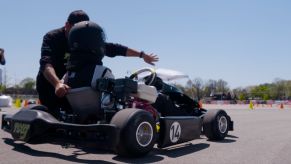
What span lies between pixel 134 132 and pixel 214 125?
89.5 inches

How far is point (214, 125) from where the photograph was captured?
5.71 m

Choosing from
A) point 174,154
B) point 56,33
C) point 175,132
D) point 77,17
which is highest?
point 77,17

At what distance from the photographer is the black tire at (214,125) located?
5.70m

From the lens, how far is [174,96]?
6.19m

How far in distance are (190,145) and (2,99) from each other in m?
23.3

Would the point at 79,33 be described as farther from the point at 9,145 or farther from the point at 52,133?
the point at 9,145

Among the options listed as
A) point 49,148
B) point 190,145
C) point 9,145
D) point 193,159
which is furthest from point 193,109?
point 9,145

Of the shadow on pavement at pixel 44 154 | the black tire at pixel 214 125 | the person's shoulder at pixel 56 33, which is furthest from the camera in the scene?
the black tire at pixel 214 125

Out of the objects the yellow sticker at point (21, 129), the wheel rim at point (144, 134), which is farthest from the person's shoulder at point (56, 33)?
the wheel rim at point (144, 134)

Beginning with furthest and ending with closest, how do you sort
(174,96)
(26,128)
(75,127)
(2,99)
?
1. (2,99)
2. (174,96)
3. (26,128)
4. (75,127)

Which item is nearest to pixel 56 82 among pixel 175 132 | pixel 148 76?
pixel 175 132

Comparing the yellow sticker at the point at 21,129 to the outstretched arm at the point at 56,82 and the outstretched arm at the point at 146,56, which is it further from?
the outstretched arm at the point at 146,56

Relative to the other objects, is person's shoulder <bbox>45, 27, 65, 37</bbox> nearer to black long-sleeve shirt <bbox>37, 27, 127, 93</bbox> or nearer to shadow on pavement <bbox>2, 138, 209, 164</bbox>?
black long-sleeve shirt <bbox>37, 27, 127, 93</bbox>

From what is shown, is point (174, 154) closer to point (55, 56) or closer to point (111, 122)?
point (111, 122)
